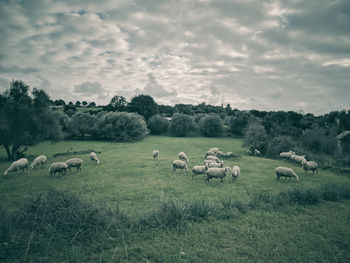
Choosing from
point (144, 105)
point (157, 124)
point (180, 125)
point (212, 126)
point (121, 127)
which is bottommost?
point (121, 127)

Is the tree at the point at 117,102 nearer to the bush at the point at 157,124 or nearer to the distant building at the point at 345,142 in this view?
the bush at the point at 157,124

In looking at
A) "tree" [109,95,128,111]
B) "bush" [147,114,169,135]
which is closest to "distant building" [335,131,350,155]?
"bush" [147,114,169,135]

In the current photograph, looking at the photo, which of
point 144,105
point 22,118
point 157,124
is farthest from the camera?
point 144,105

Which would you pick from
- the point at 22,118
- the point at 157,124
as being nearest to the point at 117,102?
the point at 157,124

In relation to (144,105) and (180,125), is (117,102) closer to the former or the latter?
(144,105)

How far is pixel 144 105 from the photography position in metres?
84.0

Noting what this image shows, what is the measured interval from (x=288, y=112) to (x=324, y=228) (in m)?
67.5

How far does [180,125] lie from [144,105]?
21860mm

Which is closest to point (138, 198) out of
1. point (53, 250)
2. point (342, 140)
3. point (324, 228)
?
point (53, 250)

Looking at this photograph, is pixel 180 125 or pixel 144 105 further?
pixel 144 105

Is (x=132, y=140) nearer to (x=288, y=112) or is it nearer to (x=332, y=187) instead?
(x=332, y=187)

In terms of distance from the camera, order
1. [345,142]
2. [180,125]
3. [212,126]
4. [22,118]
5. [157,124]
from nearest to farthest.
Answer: [22,118], [345,142], [180,125], [212,126], [157,124]

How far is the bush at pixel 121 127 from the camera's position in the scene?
182 feet

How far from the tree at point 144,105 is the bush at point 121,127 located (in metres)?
24.4
